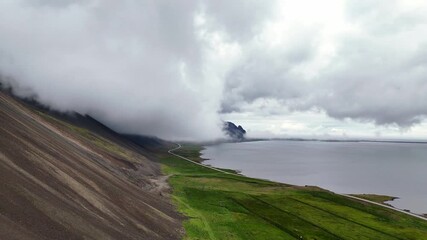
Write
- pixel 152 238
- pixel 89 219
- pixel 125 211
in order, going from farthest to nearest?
pixel 125 211 → pixel 152 238 → pixel 89 219

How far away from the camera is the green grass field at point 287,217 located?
65750 millimetres

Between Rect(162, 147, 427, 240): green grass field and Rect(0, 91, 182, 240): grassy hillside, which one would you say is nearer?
Rect(0, 91, 182, 240): grassy hillside

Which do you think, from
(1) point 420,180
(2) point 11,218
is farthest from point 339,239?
(1) point 420,180

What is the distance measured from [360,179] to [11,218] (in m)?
170

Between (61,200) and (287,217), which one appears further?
(287,217)

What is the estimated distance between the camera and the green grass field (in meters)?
65.8

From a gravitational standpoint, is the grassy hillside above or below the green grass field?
above

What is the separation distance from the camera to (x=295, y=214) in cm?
8419

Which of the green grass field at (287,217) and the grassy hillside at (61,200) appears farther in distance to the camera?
the green grass field at (287,217)

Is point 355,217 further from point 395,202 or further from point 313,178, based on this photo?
point 313,178

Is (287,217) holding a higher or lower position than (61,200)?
lower

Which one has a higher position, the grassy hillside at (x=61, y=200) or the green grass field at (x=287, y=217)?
the grassy hillside at (x=61, y=200)

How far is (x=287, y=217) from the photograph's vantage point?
8038 cm

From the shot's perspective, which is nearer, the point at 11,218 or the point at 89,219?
the point at 11,218
